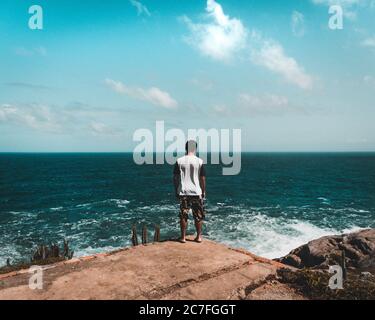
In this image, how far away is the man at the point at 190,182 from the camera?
25.3ft

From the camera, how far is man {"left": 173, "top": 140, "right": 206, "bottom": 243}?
25.3ft

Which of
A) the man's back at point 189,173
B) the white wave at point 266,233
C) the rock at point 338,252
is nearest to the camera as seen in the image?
the man's back at point 189,173

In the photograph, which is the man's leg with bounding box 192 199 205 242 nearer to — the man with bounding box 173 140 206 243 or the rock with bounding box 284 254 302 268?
the man with bounding box 173 140 206 243

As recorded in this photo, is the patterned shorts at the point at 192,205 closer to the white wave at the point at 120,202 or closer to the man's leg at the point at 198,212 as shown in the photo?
the man's leg at the point at 198,212

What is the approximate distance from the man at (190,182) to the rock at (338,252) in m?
11.9

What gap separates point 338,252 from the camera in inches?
719

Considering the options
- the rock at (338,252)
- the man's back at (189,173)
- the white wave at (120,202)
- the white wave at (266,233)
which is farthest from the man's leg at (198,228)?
the white wave at (120,202)

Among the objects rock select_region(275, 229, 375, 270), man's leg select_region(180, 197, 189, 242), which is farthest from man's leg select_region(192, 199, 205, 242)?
rock select_region(275, 229, 375, 270)

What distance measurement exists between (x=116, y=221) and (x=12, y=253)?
36.6 ft

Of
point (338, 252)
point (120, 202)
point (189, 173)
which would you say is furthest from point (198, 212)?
point (120, 202)
